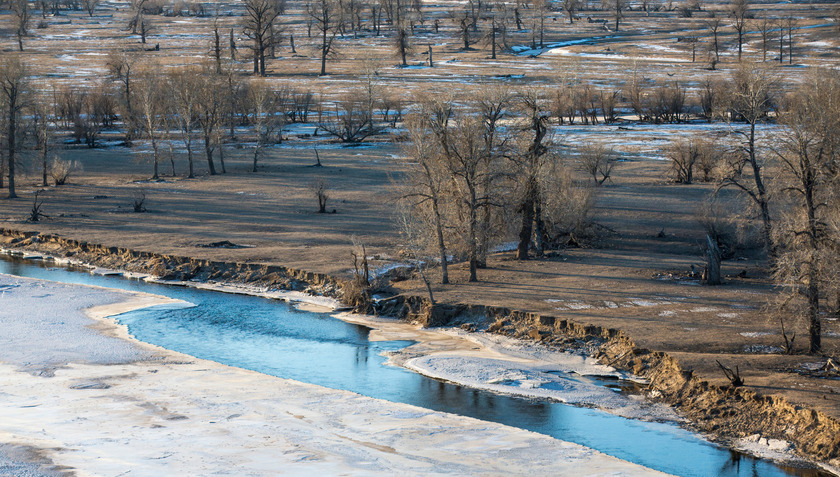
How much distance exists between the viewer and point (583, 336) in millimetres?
23766

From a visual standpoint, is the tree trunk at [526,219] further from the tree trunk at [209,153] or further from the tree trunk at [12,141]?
the tree trunk at [12,141]

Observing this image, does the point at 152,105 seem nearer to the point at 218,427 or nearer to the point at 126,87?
the point at 126,87

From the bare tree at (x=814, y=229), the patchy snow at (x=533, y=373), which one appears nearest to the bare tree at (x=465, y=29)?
the bare tree at (x=814, y=229)

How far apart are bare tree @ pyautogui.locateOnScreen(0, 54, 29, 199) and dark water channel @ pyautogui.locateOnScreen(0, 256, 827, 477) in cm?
1723

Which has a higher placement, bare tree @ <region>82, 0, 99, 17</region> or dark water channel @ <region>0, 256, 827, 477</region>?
bare tree @ <region>82, 0, 99, 17</region>

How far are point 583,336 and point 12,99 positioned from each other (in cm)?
4076

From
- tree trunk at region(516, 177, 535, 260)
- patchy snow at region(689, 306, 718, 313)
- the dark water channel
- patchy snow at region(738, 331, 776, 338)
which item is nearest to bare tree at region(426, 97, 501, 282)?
tree trunk at region(516, 177, 535, 260)

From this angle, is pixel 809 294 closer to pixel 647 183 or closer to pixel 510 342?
pixel 510 342

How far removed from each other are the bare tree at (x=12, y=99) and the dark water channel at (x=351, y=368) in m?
17.2

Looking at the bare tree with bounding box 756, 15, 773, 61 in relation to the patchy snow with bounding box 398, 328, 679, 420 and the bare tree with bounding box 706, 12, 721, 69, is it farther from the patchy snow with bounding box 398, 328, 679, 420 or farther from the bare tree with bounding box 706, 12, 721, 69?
the patchy snow with bounding box 398, 328, 679, 420

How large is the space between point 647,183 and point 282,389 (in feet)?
113

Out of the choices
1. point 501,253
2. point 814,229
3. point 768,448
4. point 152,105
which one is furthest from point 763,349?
point 152,105

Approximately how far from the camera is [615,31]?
137375 mm

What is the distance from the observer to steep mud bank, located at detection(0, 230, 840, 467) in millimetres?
17156
